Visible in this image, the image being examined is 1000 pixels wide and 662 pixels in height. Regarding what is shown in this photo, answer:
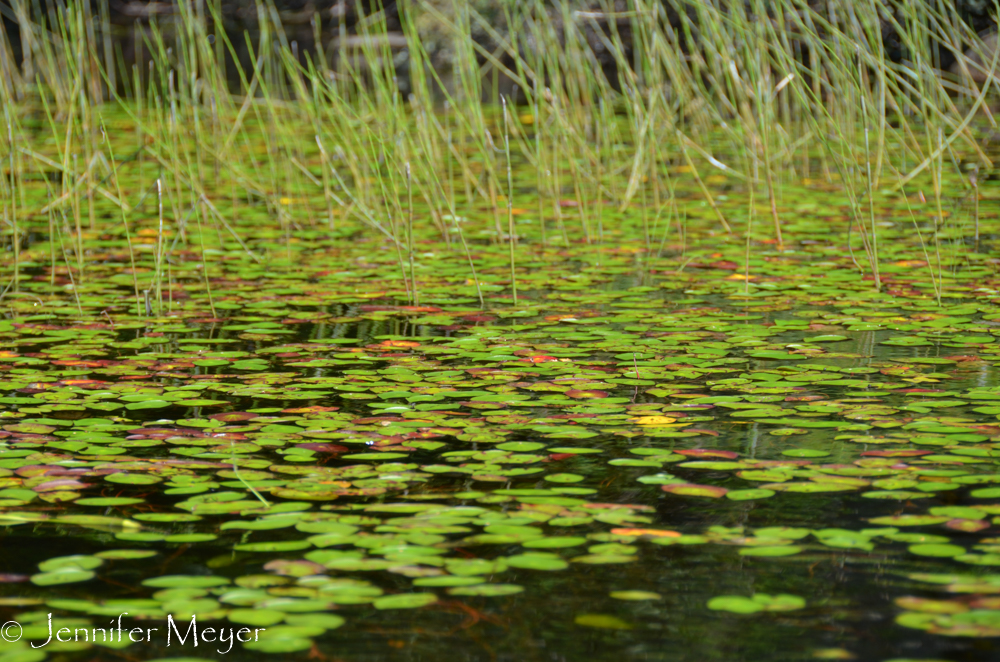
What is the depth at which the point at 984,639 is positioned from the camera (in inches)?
55.9

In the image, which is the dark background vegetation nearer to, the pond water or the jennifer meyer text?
the pond water

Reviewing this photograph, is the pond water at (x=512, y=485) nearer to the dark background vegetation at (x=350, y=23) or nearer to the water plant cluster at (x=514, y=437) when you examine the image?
the water plant cluster at (x=514, y=437)

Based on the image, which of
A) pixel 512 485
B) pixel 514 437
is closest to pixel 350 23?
pixel 514 437

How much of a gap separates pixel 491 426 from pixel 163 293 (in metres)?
1.54

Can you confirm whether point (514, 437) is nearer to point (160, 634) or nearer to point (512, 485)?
point (512, 485)

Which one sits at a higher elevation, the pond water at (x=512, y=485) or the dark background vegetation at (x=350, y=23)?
the dark background vegetation at (x=350, y=23)

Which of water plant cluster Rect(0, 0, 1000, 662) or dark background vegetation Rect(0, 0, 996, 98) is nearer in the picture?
water plant cluster Rect(0, 0, 1000, 662)

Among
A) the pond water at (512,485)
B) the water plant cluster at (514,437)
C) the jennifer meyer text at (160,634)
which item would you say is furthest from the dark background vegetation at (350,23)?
the jennifer meyer text at (160,634)

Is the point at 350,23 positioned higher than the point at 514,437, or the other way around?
the point at 350,23

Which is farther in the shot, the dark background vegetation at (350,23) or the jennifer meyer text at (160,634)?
the dark background vegetation at (350,23)

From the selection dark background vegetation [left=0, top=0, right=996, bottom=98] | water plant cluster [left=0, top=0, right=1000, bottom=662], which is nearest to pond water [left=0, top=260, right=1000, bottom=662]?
water plant cluster [left=0, top=0, right=1000, bottom=662]

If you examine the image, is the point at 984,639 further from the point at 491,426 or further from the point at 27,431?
the point at 27,431

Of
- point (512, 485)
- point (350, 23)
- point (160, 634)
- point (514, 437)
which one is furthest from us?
point (350, 23)

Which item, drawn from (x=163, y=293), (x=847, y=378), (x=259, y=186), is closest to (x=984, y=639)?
(x=847, y=378)
